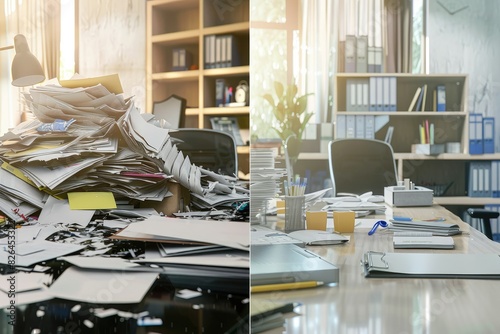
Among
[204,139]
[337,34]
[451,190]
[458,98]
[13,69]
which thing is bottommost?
[451,190]

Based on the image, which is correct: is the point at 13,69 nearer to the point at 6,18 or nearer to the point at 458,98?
the point at 6,18

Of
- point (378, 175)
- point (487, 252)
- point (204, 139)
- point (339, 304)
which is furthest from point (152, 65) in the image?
point (378, 175)

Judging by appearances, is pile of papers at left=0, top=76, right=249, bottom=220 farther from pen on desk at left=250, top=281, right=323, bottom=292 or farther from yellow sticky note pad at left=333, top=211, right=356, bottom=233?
yellow sticky note pad at left=333, top=211, right=356, bottom=233

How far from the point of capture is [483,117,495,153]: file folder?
3338 millimetres

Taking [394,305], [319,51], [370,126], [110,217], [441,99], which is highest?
[319,51]

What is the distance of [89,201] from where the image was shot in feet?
2.20

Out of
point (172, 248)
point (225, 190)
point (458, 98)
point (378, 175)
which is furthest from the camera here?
point (458, 98)

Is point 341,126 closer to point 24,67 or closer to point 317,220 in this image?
point 317,220

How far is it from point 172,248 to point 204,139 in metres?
0.16

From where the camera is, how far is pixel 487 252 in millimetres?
971

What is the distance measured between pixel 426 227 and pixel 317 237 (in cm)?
32

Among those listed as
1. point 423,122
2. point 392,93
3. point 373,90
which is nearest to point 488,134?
point 423,122

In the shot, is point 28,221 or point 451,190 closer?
point 28,221

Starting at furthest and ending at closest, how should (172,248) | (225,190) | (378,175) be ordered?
(378,175), (225,190), (172,248)
